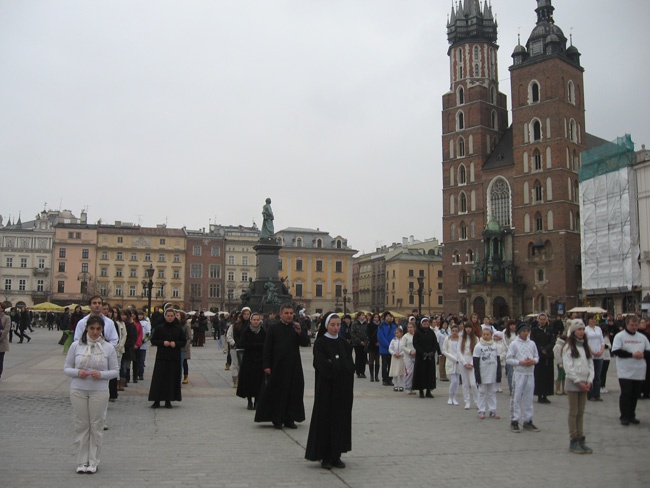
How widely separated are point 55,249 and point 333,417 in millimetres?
89864

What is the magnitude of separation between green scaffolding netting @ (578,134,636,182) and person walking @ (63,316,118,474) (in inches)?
2095

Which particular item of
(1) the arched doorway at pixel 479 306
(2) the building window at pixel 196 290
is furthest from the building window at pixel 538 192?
(2) the building window at pixel 196 290

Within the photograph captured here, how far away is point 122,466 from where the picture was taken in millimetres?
7570

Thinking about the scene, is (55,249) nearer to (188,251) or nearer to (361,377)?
(188,251)

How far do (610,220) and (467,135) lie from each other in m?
24.6

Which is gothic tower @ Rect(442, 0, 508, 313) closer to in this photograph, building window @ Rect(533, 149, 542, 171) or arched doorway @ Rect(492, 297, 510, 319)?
arched doorway @ Rect(492, 297, 510, 319)

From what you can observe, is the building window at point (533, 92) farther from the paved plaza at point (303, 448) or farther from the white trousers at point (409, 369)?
the paved plaza at point (303, 448)

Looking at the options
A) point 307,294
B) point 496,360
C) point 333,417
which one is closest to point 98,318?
point 333,417

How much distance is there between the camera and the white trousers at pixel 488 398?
12.0 m

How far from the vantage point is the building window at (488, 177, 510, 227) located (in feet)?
238

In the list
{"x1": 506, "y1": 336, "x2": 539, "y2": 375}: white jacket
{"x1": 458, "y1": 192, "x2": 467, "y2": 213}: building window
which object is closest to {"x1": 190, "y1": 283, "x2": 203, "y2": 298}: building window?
{"x1": 458, "y1": 192, "x2": 467, "y2": 213}: building window

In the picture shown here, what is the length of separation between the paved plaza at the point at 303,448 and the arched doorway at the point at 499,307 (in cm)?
5635

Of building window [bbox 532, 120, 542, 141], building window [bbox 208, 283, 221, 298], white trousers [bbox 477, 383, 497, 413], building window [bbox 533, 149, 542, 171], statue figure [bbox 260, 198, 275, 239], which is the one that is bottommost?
white trousers [bbox 477, 383, 497, 413]

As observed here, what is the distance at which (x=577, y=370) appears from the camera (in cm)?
908
